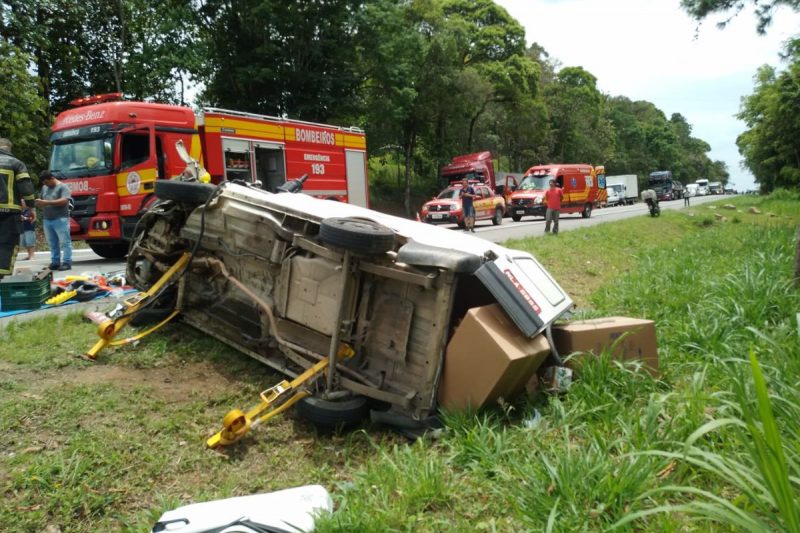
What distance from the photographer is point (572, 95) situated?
47.2 m

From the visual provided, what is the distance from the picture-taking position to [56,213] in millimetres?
8664

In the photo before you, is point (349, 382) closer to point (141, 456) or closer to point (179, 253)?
point (141, 456)

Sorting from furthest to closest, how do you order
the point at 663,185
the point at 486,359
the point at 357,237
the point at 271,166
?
the point at 663,185 → the point at 271,166 → the point at 357,237 → the point at 486,359

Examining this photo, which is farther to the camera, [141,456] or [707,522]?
[141,456]

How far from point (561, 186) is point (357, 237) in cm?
2320

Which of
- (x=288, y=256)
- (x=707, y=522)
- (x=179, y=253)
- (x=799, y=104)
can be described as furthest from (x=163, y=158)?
(x=799, y=104)

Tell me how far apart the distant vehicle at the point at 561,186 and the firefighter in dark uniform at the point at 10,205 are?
62.8 ft

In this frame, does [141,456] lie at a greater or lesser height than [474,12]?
lesser

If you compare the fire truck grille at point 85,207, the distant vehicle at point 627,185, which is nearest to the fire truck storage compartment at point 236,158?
the fire truck grille at point 85,207

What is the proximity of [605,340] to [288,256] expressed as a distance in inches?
88.8

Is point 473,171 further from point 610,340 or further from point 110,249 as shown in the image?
point 610,340

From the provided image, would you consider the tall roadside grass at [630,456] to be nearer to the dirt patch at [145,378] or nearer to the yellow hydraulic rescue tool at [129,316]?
the dirt patch at [145,378]

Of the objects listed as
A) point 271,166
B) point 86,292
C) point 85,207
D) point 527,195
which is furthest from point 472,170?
point 86,292

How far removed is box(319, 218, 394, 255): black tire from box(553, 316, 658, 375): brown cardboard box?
1325 millimetres
